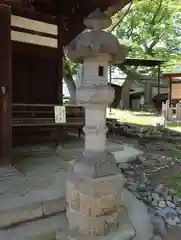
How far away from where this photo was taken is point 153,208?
3535 mm

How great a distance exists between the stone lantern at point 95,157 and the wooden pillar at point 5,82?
55.5 inches

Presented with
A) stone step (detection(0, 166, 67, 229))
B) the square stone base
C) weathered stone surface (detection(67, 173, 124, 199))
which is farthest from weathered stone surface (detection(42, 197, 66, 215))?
weathered stone surface (detection(67, 173, 124, 199))

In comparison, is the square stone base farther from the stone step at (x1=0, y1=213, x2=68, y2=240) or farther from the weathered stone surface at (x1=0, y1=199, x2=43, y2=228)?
the weathered stone surface at (x1=0, y1=199, x2=43, y2=228)

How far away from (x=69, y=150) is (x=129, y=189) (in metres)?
1.83

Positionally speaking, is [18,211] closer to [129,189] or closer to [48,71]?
[129,189]

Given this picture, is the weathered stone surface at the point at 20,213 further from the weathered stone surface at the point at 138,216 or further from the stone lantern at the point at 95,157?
the weathered stone surface at the point at 138,216

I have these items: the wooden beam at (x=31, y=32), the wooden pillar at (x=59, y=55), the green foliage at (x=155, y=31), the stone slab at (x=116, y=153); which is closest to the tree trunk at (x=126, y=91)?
the green foliage at (x=155, y=31)

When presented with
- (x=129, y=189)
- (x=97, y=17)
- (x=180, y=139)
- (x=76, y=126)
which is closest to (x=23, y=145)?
(x=76, y=126)

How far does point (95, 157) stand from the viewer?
255 cm

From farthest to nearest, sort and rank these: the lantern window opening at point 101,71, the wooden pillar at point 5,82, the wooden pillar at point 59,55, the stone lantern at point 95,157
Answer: the wooden pillar at point 59,55
the wooden pillar at point 5,82
the lantern window opening at point 101,71
the stone lantern at point 95,157

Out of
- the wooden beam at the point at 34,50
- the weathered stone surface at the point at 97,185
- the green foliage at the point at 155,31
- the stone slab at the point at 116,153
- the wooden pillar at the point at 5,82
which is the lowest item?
the stone slab at the point at 116,153

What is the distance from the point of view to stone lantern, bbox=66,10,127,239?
8.08ft

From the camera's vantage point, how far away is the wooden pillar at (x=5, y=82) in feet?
11.9

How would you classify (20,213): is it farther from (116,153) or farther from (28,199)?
(116,153)
